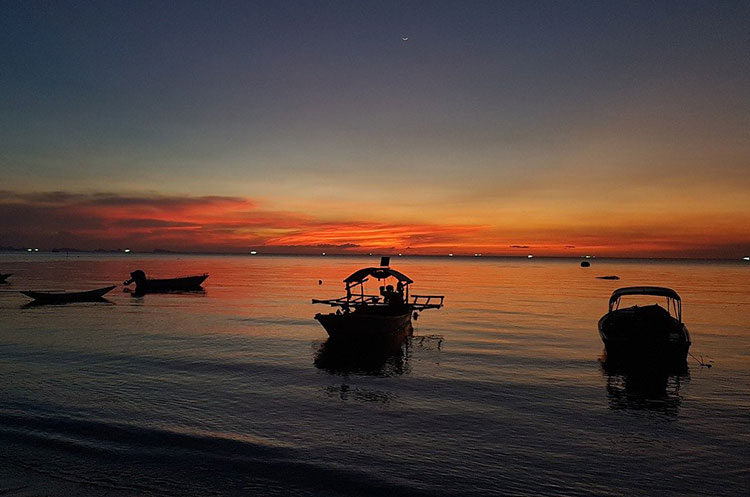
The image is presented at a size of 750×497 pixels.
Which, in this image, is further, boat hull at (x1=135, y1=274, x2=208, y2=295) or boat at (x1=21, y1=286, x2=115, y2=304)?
boat hull at (x1=135, y1=274, x2=208, y2=295)

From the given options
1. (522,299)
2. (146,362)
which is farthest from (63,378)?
(522,299)

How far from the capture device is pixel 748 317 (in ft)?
148

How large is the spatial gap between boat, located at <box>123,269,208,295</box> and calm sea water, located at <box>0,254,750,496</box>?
33308 mm

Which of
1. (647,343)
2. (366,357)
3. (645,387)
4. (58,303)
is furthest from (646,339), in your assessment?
(58,303)

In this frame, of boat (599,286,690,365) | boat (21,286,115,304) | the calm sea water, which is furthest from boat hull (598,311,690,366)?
boat (21,286,115,304)

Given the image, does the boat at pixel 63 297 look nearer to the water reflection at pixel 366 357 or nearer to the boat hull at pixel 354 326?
the water reflection at pixel 366 357

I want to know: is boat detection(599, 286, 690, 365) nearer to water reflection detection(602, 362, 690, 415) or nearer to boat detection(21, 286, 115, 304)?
water reflection detection(602, 362, 690, 415)

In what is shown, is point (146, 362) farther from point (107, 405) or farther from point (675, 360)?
point (675, 360)

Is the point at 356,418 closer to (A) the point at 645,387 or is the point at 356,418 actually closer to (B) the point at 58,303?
(A) the point at 645,387

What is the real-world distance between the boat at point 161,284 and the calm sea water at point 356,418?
109 ft

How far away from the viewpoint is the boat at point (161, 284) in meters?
64.8

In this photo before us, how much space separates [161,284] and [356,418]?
5982 centimetres

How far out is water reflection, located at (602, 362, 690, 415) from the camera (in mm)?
18047

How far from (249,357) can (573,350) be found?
18.6 m
